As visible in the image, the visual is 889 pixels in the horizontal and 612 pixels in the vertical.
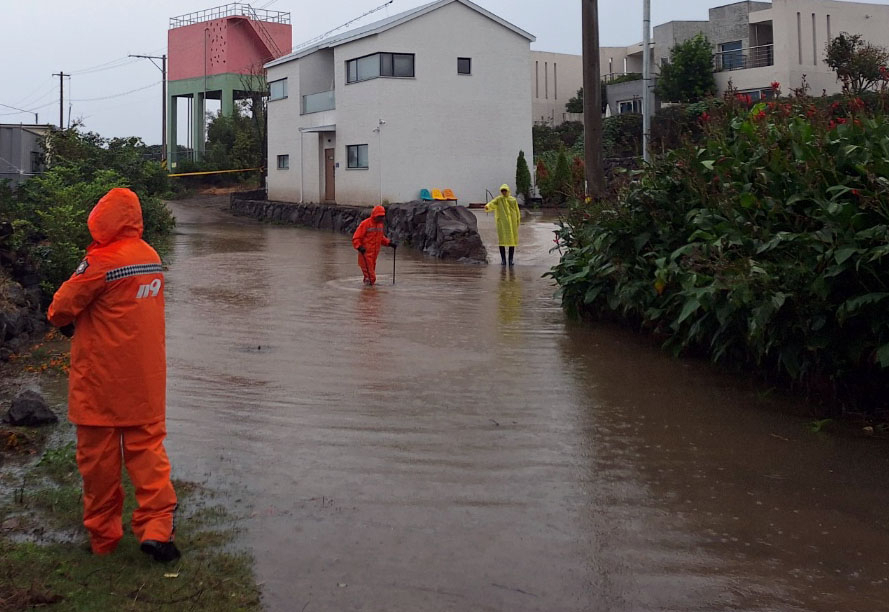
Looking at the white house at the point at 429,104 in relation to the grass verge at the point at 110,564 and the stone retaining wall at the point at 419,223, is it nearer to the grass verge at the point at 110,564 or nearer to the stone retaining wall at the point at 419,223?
the stone retaining wall at the point at 419,223

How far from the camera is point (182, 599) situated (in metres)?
4.57

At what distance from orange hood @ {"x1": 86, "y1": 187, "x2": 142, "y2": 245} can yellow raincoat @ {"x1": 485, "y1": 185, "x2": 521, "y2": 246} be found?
1592 centimetres

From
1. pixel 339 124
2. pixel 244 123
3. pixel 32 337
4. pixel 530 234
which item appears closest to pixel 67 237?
pixel 32 337

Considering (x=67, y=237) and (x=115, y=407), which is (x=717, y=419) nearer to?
(x=115, y=407)

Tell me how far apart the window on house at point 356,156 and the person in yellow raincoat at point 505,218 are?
47.4 ft

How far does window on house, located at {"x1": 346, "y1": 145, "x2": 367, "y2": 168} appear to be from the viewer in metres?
35.4

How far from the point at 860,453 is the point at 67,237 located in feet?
34.9

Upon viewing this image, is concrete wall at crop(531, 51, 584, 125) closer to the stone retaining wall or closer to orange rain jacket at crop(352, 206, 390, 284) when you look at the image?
the stone retaining wall

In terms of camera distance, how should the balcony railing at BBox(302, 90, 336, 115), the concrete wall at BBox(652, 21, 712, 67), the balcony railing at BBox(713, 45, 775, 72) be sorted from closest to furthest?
the balcony railing at BBox(302, 90, 336, 115) < the balcony railing at BBox(713, 45, 775, 72) < the concrete wall at BBox(652, 21, 712, 67)

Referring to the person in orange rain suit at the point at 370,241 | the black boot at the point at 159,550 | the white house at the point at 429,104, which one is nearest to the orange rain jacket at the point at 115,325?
the black boot at the point at 159,550

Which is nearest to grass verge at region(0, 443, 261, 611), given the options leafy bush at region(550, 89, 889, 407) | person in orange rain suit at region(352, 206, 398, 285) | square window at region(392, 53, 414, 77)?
leafy bush at region(550, 89, 889, 407)

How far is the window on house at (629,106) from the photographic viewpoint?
48281 mm

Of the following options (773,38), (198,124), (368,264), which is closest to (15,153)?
(368,264)

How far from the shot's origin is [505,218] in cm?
2142
